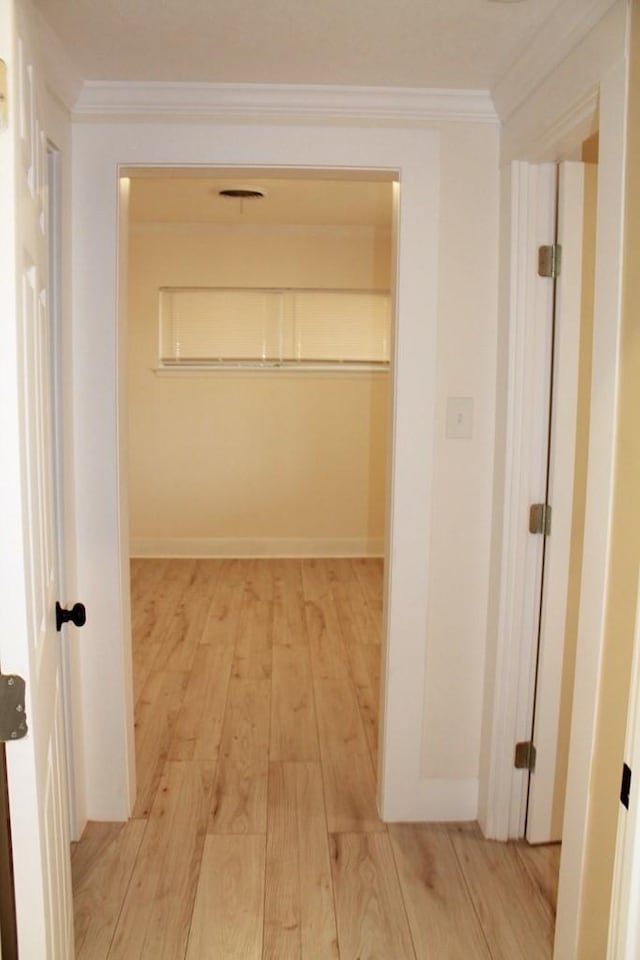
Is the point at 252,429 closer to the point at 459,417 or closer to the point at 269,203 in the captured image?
the point at 269,203

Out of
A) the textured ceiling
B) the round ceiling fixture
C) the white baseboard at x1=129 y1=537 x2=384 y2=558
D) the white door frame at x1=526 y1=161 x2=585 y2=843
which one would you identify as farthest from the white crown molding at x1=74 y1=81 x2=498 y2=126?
the white baseboard at x1=129 y1=537 x2=384 y2=558

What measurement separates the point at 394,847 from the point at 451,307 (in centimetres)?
171

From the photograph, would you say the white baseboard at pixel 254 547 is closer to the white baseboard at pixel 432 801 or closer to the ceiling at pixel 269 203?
the ceiling at pixel 269 203

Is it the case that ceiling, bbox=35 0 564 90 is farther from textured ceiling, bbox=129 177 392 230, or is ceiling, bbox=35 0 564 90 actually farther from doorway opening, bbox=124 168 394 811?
doorway opening, bbox=124 168 394 811

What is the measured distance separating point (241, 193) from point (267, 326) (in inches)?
49.2

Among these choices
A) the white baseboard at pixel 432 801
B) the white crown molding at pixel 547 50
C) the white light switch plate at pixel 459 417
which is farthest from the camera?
the white baseboard at pixel 432 801

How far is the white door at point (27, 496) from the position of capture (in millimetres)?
1074

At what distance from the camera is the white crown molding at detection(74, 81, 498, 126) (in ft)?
7.12

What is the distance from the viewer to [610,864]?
154 cm

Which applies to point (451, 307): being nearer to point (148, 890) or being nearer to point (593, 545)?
point (593, 545)

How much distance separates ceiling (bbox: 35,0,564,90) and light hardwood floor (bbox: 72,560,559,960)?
7.54 feet

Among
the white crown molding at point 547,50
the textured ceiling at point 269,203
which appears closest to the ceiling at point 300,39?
the white crown molding at point 547,50

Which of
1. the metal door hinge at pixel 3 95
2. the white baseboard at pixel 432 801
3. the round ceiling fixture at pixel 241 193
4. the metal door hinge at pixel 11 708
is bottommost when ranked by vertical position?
the white baseboard at pixel 432 801

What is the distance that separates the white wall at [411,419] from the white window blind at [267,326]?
3388 mm
